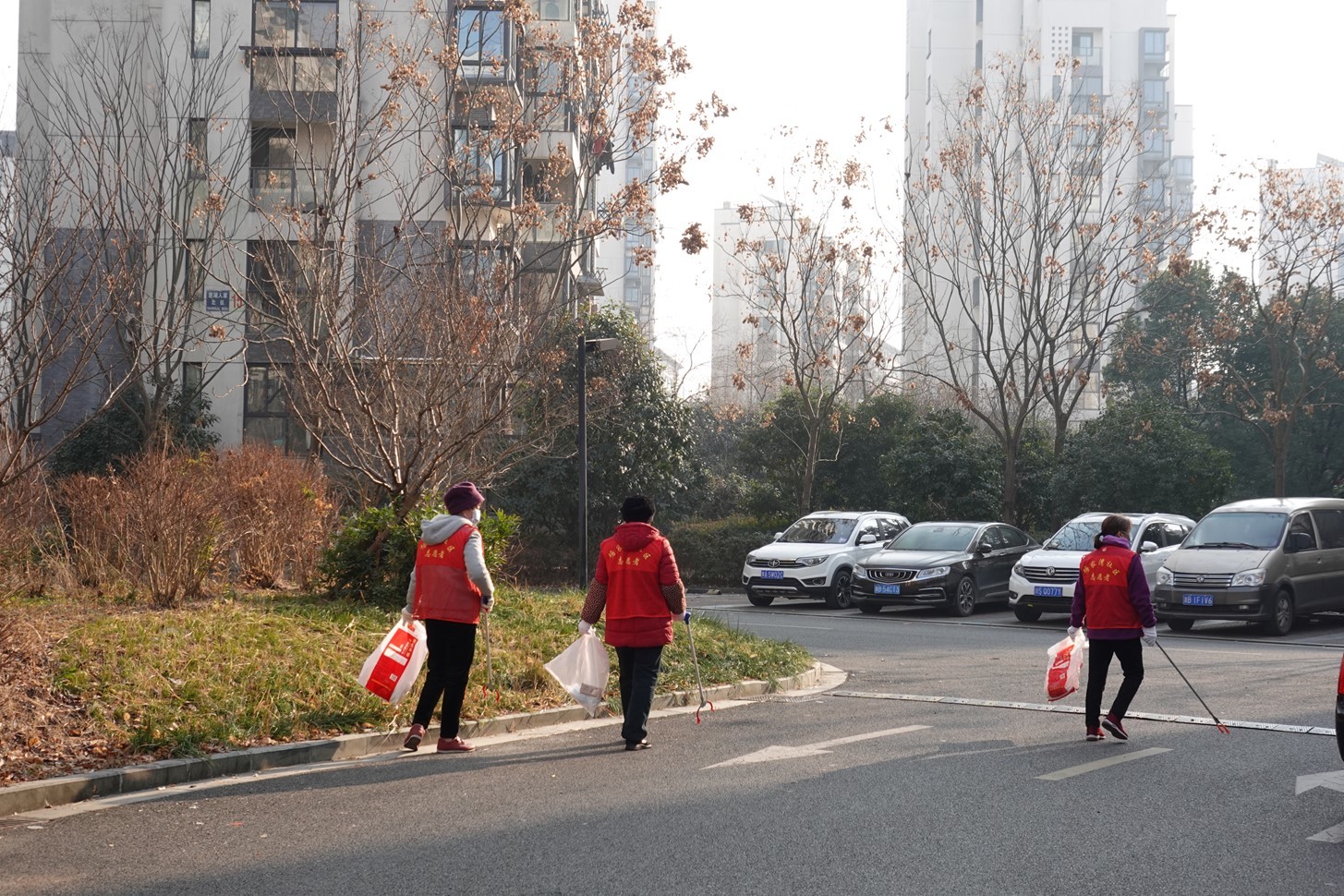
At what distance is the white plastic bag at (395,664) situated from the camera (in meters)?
9.15

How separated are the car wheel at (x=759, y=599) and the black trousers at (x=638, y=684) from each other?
1542cm

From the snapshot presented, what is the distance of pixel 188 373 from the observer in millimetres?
35062

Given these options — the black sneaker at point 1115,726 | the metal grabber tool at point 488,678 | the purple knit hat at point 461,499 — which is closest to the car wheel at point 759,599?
the metal grabber tool at point 488,678

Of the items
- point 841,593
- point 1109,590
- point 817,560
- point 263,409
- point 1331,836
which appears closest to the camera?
point 1331,836

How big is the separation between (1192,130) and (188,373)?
265ft

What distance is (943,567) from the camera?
22.8m

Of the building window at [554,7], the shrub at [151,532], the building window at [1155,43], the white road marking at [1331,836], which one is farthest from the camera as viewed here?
the building window at [1155,43]

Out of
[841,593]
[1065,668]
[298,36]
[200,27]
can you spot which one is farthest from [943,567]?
[200,27]

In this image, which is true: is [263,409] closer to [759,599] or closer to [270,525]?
[759,599]

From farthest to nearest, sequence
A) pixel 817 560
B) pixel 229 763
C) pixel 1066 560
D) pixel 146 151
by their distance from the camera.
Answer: pixel 146 151 < pixel 817 560 < pixel 1066 560 < pixel 229 763

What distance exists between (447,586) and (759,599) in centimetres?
1625

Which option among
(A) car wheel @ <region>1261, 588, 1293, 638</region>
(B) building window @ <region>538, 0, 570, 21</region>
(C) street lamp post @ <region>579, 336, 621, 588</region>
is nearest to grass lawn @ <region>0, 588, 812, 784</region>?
(C) street lamp post @ <region>579, 336, 621, 588</region>

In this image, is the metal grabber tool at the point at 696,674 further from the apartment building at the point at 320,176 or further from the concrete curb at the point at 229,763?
the apartment building at the point at 320,176

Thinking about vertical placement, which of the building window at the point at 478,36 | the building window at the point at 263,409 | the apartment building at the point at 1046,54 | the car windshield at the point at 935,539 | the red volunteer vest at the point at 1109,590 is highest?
the apartment building at the point at 1046,54
